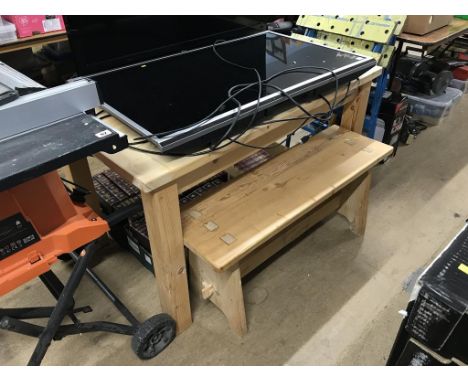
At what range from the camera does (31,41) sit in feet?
7.10

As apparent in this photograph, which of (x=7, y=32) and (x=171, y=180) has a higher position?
(x=7, y=32)

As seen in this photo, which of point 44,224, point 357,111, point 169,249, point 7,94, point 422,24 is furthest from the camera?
point 422,24

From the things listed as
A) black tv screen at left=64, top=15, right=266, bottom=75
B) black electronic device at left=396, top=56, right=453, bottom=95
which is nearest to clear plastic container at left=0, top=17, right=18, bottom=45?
black tv screen at left=64, top=15, right=266, bottom=75

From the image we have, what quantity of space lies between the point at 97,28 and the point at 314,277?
121cm

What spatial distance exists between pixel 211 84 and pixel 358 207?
0.89 meters

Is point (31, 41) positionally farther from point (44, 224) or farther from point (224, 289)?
point (224, 289)

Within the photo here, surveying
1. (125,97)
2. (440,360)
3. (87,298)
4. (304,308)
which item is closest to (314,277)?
(304,308)

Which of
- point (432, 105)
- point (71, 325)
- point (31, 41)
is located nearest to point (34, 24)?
point (31, 41)

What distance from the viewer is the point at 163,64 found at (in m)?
1.35

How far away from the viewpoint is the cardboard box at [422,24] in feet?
6.33

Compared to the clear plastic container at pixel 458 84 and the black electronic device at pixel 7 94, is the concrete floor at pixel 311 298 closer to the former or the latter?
the black electronic device at pixel 7 94

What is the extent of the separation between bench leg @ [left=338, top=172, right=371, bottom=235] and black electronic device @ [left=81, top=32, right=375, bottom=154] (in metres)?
0.50

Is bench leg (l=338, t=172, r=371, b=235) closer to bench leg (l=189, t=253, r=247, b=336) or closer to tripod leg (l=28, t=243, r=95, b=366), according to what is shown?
bench leg (l=189, t=253, r=247, b=336)

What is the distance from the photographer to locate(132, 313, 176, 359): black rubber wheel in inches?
47.6
